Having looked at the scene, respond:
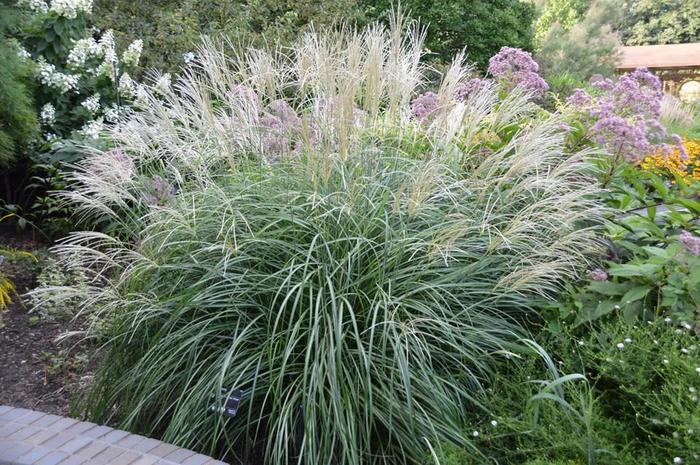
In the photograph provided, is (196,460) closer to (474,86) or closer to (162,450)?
(162,450)

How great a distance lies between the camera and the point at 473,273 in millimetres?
3326

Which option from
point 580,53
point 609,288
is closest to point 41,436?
point 609,288

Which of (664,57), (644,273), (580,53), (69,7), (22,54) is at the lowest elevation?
(664,57)

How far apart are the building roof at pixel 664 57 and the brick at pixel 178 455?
73.2 ft

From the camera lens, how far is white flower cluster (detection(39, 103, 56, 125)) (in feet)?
20.2

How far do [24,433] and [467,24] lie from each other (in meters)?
11.6

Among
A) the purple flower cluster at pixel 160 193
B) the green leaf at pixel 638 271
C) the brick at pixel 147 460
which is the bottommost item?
the green leaf at pixel 638 271

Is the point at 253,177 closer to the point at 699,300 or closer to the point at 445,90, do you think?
the point at 445,90

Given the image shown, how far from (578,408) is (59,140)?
475 centimetres

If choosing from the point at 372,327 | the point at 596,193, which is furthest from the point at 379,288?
the point at 596,193

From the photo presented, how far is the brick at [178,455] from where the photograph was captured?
2.29 metres

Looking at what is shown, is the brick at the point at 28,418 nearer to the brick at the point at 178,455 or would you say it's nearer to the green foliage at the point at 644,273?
the brick at the point at 178,455

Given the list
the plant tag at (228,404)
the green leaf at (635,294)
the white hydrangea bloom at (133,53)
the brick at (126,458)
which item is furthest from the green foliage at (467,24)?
the brick at (126,458)

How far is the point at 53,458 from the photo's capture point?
2236 millimetres
